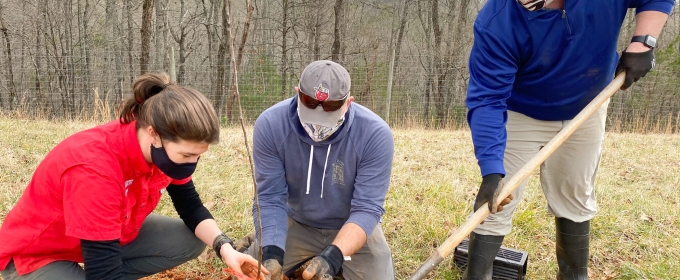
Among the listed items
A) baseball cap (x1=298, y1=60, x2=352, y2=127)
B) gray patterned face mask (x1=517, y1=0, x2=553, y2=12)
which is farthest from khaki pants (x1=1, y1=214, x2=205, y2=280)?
gray patterned face mask (x1=517, y1=0, x2=553, y2=12)

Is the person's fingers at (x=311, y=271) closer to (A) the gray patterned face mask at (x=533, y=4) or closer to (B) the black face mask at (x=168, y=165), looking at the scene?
(B) the black face mask at (x=168, y=165)

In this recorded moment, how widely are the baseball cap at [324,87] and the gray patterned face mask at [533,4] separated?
90cm

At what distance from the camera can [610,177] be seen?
5578mm

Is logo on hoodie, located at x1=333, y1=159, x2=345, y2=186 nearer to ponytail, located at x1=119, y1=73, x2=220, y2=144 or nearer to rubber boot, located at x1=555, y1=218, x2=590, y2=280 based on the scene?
ponytail, located at x1=119, y1=73, x2=220, y2=144

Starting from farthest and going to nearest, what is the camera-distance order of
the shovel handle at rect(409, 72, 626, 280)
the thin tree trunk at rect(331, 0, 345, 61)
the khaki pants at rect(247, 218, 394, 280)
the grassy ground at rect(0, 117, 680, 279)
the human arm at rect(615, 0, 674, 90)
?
the thin tree trunk at rect(331, 0, 345, 61)
the grassy ground at rect(0, 117, 680, 279)
the khaki pants at rect(247, 218, 394, 280)
the human arm at rect(615, 0, 674, 90)
the shovel handle at rect(409, 72, 626, 280)

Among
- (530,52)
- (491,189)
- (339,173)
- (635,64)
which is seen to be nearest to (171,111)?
(339,173)

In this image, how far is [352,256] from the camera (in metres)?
2.98

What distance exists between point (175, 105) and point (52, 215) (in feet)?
2.53

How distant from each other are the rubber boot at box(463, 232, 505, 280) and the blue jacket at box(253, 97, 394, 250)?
0.62 meters

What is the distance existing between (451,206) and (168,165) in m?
2.82

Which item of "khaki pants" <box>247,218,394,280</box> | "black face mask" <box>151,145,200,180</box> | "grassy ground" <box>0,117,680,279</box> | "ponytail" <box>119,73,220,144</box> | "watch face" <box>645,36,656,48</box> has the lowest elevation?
"grassy ground" <box>0,117,680,279</box>

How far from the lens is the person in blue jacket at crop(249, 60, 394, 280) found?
95.6 inches

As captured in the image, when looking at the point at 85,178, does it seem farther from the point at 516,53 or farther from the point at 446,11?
the point at 446,11

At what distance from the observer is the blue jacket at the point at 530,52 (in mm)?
2348
